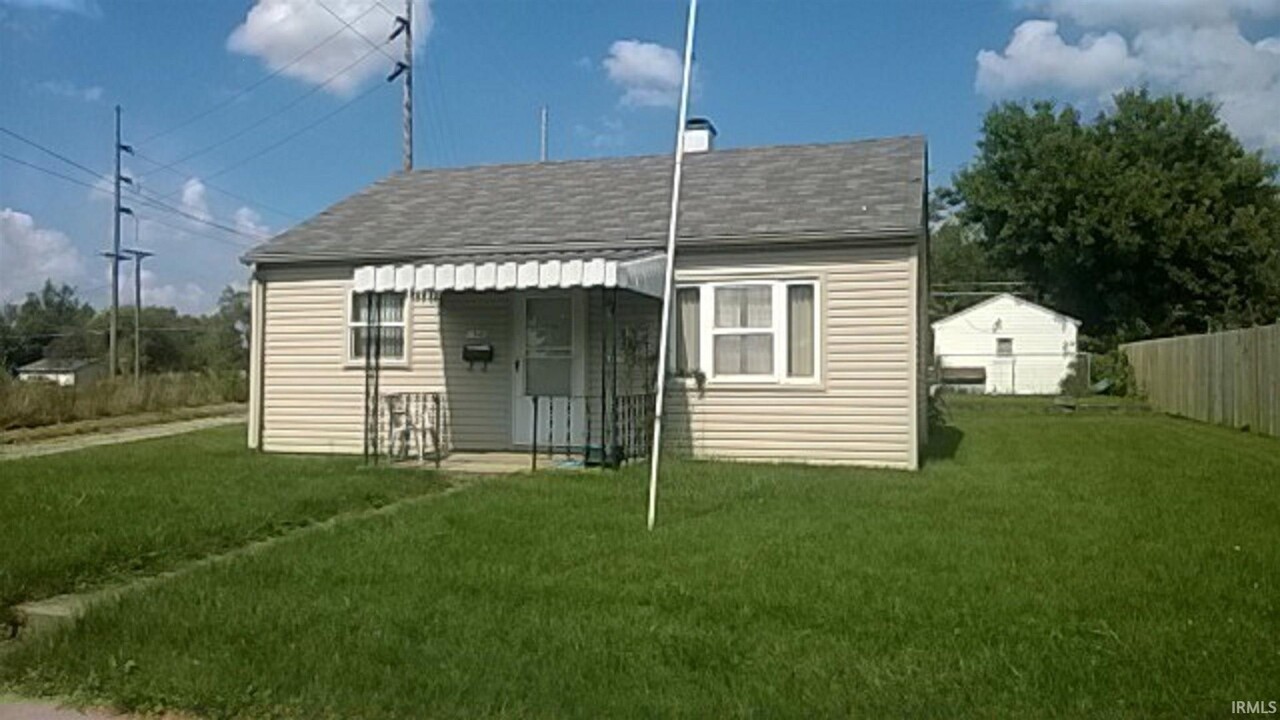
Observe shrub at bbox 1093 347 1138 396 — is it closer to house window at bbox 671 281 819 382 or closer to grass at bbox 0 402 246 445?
house window at bbox 671 281 819 382

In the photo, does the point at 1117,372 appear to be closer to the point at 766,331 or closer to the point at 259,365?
the point at 766,331

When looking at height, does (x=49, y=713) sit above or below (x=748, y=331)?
below

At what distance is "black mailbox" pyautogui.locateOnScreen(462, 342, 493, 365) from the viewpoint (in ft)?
41.6

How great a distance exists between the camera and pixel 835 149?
14.5 m

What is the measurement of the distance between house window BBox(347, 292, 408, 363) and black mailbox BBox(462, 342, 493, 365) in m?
1.00

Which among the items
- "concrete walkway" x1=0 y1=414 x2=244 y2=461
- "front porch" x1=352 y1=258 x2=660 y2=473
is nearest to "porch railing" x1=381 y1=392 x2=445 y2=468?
"front porch" x1=352 y1=258 x2=660 y2=473

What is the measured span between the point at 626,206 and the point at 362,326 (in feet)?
12.7

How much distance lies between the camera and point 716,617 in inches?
197

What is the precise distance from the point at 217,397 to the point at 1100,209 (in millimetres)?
32407

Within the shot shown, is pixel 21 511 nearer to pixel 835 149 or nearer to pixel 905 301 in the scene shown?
pixel 905 301

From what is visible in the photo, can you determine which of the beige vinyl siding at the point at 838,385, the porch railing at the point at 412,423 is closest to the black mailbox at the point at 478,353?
the porch railing at the point at 412,423

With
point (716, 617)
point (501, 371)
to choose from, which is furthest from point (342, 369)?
point (716, 617)

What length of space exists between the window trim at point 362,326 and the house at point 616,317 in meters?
0.03

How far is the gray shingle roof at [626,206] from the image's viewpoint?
1215 cm
